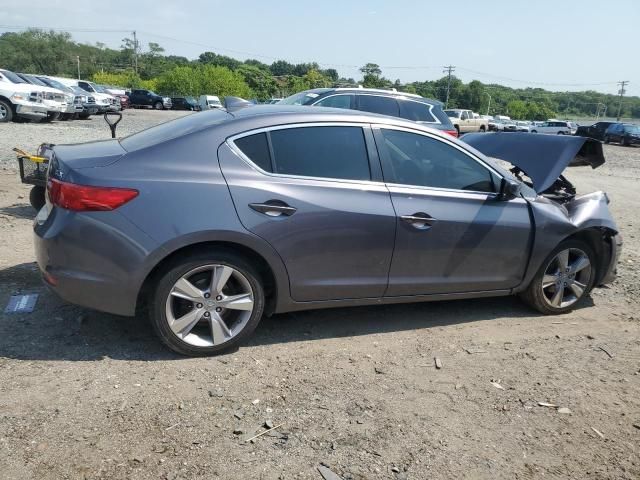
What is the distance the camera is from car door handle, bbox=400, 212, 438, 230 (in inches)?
153

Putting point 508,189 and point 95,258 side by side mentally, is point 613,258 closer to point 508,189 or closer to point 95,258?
point 508,189

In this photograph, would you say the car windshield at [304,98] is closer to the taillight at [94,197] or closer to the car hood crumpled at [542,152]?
the car hood crumpled at [542,152]

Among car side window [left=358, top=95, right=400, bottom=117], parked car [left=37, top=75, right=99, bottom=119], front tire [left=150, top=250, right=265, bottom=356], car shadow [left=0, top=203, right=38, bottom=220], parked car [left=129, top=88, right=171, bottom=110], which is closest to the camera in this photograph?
front tire [left=150, top=250, right=265, bottom=356]

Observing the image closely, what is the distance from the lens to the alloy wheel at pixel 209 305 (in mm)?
3449

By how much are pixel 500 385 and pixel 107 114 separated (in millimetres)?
5210

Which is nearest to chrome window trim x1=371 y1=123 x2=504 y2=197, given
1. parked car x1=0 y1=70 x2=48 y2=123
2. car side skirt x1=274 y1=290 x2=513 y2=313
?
car side skirt x1=274 y1=290 x2=513 y2=313

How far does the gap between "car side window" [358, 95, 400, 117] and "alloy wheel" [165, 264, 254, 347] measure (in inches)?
317

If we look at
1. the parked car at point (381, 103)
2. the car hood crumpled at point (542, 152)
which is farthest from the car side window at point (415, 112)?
the car hood crumpled at point (542, 152)

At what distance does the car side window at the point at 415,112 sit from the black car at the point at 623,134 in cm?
3173

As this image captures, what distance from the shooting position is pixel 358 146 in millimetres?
3887

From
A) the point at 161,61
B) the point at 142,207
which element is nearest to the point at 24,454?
the point at 142,207

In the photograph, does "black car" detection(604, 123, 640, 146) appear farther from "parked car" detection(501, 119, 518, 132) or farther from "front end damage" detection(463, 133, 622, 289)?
"front end damage" detection(463, 133, 622, 289)

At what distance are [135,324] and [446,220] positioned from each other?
7.99ft

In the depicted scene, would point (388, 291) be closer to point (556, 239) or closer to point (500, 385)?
point (500, 385)
